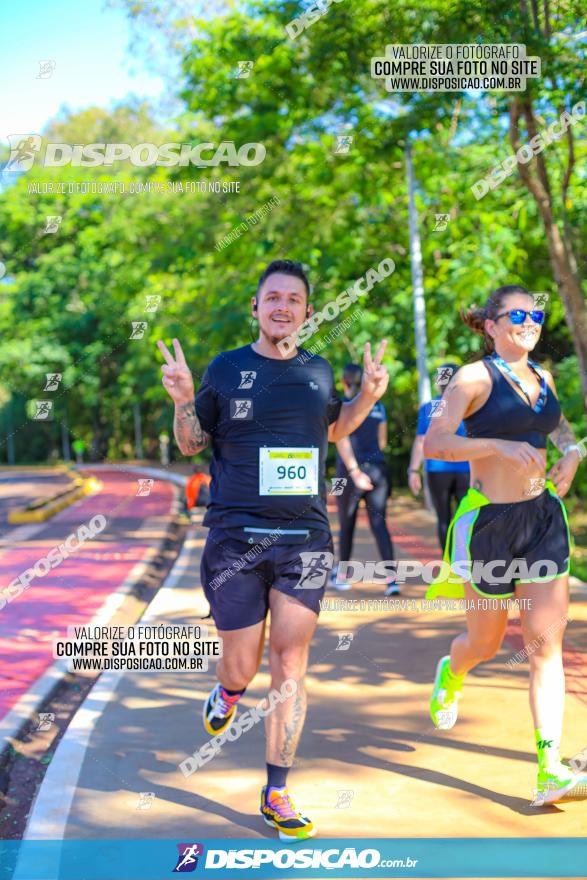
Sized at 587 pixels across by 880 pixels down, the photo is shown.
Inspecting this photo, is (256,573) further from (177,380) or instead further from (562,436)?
(562,436)

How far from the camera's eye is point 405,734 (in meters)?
5.62

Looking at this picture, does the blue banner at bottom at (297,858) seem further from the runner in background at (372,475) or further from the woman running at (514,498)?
the runner in background at (372,475)

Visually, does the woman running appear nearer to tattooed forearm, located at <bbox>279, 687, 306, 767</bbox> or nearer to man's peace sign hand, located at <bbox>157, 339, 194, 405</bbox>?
tattooed forearm, located at <bbox>279, 687, 306, 767</bbox>

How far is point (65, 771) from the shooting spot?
5.13 metres

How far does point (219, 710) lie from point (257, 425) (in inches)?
50.8

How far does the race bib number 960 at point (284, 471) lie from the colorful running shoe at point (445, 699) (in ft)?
4.42

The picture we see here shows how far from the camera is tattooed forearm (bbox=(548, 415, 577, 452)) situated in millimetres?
5047

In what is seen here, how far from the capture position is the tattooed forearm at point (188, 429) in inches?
179

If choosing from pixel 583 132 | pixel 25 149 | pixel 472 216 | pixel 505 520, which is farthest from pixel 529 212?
pixel 505 520

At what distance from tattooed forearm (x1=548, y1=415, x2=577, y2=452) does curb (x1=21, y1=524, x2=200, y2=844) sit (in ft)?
8.38

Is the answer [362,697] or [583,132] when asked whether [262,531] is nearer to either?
[362,697]

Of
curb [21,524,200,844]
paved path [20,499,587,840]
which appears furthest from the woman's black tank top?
curb [21,524,200,844]

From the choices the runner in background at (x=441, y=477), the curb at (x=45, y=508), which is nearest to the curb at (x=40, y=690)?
the runner in background at (x=441, y=477)

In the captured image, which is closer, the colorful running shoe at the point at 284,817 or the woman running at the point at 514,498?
the colorful running shoe at the point at 284,817
